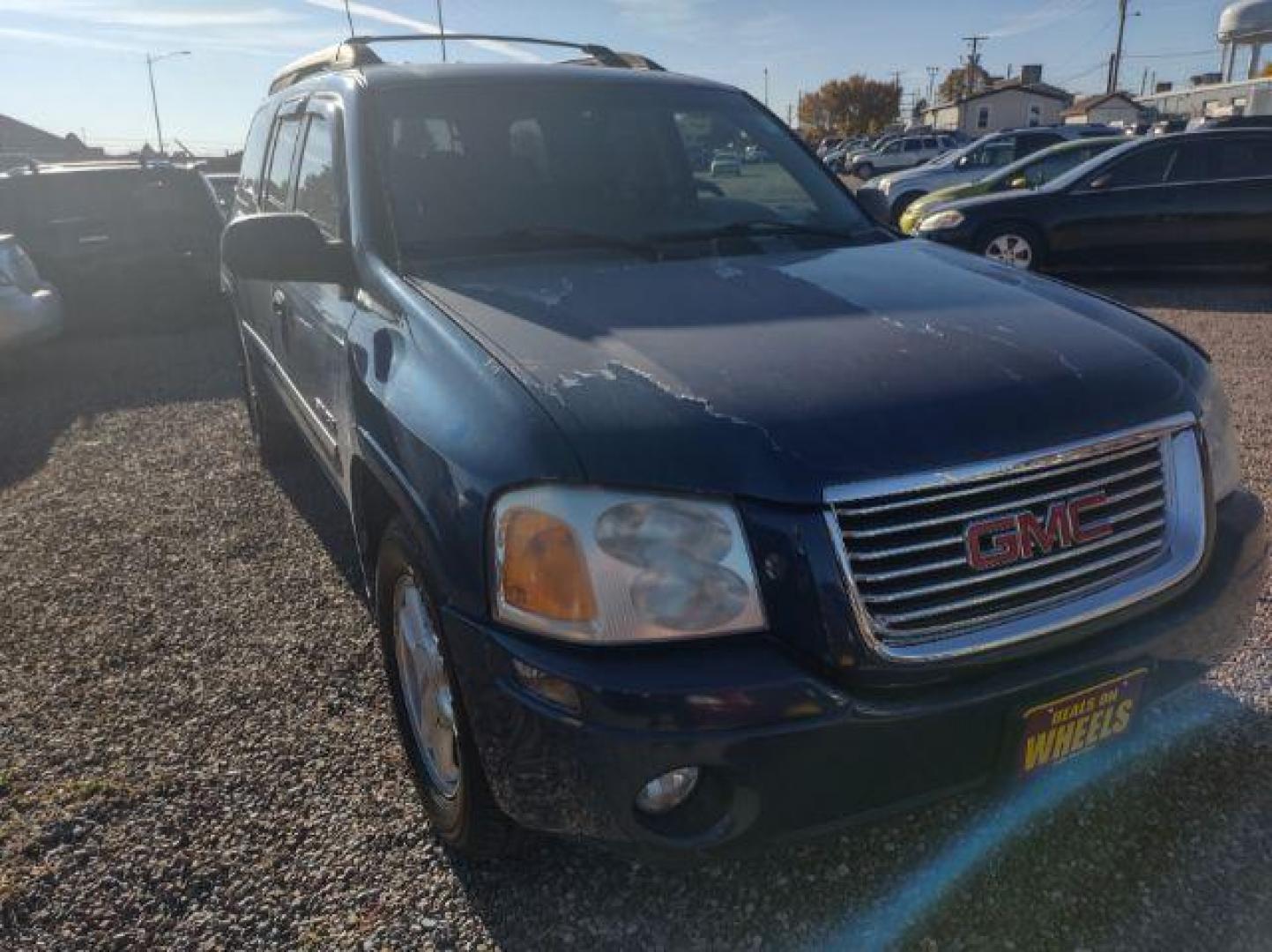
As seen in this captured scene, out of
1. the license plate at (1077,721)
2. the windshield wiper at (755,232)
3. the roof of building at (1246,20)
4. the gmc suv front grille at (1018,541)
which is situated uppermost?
the roof of building at (1246,20)

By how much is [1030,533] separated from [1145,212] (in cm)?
926

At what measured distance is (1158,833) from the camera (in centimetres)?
233

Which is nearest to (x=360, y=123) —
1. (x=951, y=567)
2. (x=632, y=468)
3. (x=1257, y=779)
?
(x=632, y=468)

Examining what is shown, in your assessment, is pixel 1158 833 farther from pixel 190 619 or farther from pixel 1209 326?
pixel 1209 326

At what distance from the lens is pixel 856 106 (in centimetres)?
8375

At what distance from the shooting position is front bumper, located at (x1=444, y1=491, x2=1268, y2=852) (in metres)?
1.64

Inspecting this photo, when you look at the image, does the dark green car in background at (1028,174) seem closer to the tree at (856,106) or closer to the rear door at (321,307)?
the rear door at (321,307)

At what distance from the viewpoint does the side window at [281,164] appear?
3.79m

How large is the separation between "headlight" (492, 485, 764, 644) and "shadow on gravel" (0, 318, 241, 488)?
505 cm

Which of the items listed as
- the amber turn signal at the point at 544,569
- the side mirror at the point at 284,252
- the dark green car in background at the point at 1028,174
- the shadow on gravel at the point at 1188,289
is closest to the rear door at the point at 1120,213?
the shadow on gravel at the point at 1188,289

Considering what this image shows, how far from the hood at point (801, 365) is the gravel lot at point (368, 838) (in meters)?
0.83

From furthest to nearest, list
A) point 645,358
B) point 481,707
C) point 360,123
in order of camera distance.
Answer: point 360,123
point 645,358
point 481,707

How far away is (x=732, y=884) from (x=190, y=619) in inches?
94.2

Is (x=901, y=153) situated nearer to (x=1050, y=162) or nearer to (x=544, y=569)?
(x=1050, y=162)
